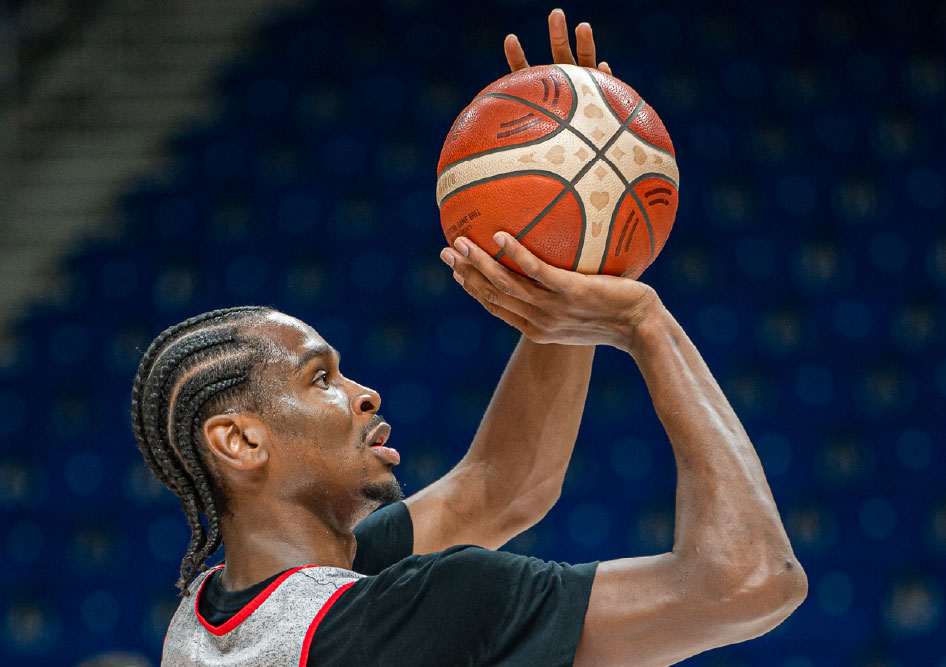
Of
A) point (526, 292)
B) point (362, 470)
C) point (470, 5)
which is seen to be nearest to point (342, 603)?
point (362, 470)

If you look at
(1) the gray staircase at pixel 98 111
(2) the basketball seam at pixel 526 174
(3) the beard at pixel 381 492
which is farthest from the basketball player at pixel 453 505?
(1) the gray staircase at pixel 98 111

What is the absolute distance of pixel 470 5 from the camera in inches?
186

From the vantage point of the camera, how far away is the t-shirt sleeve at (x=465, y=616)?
4.25ft

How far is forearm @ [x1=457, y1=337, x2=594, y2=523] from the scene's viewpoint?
6.32 ft

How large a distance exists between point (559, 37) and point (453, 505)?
917 mm

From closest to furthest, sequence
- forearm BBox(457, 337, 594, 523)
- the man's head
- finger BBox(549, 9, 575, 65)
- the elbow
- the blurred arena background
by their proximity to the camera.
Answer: the elbow
the man's head
finger BBox(549, 9, 575, 65)
forearm BBox(457, 337, 594, 523)
the blurred arena background

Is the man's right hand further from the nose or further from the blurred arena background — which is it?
the blurred arena background

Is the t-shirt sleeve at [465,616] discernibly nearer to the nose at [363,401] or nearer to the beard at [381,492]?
the beard at [381,492]

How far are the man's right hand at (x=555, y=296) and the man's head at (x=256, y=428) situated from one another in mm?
318

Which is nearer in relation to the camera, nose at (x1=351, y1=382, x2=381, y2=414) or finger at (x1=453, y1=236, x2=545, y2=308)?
finger at (x1=453, y1=236, x2=545, y2=308)

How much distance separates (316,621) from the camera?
141 centimetres

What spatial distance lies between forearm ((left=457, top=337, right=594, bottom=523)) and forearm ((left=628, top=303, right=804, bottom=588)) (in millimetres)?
475

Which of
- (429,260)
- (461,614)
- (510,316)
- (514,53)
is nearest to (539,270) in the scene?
(510,316)

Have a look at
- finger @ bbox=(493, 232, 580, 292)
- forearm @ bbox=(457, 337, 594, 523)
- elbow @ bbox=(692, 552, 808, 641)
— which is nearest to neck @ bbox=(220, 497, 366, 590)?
forearm @ bbox=(457, 337, 594, 523)
